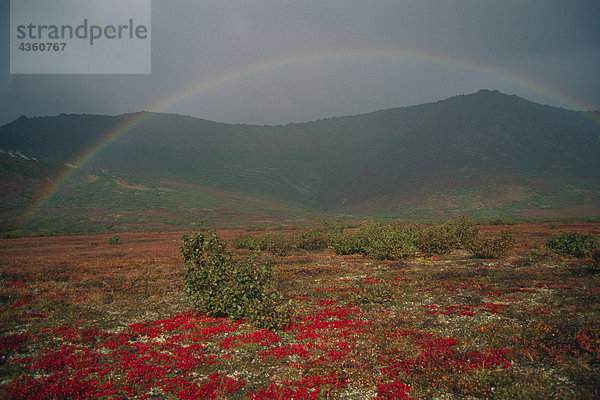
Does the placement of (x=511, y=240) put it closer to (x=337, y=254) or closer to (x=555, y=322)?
(x=337, y=254)

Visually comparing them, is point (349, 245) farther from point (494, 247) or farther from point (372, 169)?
point (372, 169)

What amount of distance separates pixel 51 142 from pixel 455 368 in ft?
689

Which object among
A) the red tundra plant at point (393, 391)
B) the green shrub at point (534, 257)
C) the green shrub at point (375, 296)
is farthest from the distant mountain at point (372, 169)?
the red tundra plant at point (393, 391)

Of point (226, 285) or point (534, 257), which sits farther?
point (534, 257)

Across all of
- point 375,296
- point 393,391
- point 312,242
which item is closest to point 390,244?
point 312,242

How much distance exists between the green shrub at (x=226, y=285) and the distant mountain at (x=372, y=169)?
283ft

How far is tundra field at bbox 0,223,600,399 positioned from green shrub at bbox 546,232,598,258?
6629 millimetres

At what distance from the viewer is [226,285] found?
13312mm

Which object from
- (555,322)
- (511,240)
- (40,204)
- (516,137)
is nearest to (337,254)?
(511,240)

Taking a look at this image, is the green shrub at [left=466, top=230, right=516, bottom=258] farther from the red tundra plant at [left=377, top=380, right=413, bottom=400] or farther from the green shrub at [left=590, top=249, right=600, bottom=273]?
the red tundra plant at [left=377, top=380, right=413, bottom=400]

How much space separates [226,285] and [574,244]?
2587 centimetres

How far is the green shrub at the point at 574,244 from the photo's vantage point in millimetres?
23484

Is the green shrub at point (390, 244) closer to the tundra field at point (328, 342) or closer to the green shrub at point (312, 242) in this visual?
the green shrub at point (312, 242)

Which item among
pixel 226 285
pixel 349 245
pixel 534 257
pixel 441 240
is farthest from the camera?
pixel 349 245
